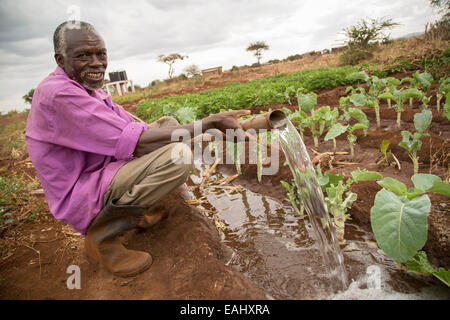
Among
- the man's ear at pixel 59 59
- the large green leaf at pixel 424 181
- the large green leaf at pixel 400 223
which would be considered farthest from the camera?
the man's ear at pixel 59 59

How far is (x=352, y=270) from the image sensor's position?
1747mm

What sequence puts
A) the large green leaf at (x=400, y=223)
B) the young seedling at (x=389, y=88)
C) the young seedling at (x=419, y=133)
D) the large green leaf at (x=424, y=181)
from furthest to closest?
the young seedling at (x=389, y=88) < the young seedling at (x=419, y=133) < the large green leaf at (x=424, y=181) < the large green leaf at (x=400, y=223)

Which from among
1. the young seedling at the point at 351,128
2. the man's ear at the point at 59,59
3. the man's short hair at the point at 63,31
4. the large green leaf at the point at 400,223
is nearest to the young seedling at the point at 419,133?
the young seedling at the point at 351,128

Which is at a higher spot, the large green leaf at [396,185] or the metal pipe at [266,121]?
the metal pipe at [266,121]

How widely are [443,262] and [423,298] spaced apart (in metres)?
0.35

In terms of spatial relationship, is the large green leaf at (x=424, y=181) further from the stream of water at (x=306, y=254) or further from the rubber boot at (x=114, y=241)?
the rubber boot at (x=114, y=241)

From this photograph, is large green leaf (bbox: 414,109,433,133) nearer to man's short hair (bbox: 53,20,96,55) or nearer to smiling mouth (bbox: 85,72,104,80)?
smiling mouth (bbox: 85,72,104,80)

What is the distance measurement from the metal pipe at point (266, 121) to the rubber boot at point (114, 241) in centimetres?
89

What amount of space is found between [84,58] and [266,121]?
3.98ft

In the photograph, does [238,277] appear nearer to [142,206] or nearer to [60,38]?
[142,206]

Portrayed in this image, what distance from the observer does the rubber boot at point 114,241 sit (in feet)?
5.65

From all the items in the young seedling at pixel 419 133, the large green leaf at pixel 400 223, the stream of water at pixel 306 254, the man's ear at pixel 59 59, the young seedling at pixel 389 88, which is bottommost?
the stream of water at pixel 306 254

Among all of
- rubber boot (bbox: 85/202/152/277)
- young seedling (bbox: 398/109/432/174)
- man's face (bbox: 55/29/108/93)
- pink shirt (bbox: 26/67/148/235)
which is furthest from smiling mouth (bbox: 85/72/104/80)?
young seedling (bbox: 398/109/432/174)
